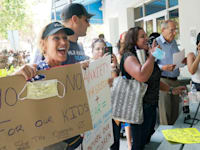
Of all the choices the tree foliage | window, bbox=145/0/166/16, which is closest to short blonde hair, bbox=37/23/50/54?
window, bbox=145/0/166/16

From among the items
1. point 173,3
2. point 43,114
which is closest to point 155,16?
point 173,3

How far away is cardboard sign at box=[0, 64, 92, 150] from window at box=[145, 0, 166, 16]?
6811 millimetres

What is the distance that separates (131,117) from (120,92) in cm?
27

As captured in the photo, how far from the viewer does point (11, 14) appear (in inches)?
428

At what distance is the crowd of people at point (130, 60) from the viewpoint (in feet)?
4.09

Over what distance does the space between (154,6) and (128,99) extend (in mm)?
6731

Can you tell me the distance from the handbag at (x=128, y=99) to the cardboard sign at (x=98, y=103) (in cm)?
47

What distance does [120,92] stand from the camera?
209 centimetres

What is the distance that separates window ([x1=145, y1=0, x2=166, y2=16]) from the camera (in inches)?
282

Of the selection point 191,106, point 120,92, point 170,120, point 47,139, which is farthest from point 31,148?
point 170,120

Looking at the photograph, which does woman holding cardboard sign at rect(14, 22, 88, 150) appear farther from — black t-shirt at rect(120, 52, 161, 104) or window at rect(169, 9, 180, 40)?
window at rect(169, 9, 180, 40)

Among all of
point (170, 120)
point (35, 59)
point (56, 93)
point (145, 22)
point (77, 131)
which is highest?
point (145, 22)

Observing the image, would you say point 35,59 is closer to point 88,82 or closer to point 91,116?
point 88,82

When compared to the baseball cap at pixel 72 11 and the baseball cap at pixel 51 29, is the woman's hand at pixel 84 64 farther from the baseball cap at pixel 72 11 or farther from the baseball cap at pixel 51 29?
the baseball cap at pixel 72 11
